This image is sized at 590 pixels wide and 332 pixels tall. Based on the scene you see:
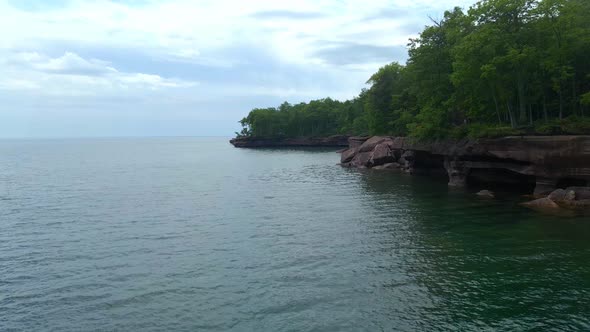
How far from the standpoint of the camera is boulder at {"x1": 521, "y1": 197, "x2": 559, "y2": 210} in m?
33.9

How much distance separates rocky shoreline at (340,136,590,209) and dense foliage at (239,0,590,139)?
1.36 metres

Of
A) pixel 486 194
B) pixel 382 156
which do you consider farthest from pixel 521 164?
pixel 382 156

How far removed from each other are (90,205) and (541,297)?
34.9 meters

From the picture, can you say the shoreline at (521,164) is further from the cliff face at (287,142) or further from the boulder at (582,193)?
the cliff face at (287,142)

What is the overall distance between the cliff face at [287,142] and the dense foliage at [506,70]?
99.7 m

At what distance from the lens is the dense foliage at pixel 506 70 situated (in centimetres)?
3797

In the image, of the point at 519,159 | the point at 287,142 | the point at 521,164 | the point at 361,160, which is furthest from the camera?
the point at 287,142

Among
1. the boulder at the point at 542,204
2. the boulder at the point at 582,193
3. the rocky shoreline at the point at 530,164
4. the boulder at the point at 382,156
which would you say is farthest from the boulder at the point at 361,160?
the boulder at the point at 582,193

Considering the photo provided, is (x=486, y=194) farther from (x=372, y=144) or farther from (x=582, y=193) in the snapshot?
(x=372, y=144)

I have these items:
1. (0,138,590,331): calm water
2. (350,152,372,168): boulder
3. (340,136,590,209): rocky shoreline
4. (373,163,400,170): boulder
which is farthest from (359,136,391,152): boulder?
(0,138,590,331): calm water

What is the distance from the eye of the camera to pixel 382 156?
230 feet

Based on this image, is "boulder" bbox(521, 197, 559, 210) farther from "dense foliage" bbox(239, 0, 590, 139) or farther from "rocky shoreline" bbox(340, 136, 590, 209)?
"dense foliage" bbox(239, 0, 590, 139)

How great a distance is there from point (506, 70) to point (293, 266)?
30460 mm

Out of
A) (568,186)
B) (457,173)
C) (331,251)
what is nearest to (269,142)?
(457,173)
